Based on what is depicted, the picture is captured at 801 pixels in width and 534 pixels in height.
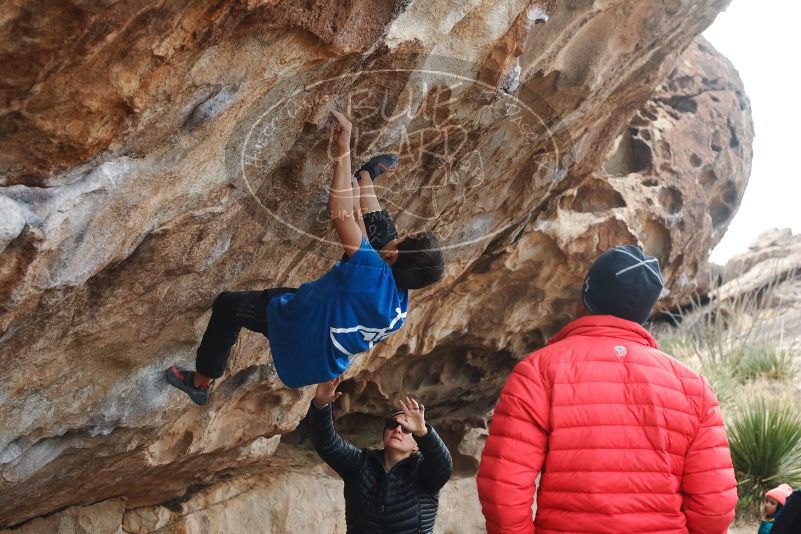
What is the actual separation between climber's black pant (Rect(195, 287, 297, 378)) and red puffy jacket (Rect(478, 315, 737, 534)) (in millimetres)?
1212

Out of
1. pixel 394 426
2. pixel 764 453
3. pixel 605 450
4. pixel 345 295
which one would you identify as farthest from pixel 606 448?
pixel 764 453

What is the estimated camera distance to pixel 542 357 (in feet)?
9.52

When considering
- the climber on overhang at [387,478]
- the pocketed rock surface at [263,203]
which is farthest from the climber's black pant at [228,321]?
the climber on overhang at [387,478]

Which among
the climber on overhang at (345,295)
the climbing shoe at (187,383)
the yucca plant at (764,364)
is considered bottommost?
the yucca plant at (764,364)

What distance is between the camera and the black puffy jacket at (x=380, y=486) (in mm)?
3934

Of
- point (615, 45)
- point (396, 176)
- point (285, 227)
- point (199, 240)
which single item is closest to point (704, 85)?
point (615, 45)

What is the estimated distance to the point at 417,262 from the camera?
3.26 meters

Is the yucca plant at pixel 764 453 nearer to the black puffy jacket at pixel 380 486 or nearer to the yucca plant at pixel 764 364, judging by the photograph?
the yucca plant at pixel 764 364

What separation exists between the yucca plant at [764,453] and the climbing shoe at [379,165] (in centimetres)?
454

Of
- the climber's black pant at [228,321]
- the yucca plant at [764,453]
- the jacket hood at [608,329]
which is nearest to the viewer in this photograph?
the jacket hood at [608,329]

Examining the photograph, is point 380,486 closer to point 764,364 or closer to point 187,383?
point 187,383

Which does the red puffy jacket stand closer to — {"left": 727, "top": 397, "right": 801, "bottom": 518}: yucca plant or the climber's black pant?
the climber's black pant

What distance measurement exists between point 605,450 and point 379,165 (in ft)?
5.59

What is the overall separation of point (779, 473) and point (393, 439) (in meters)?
4.32
